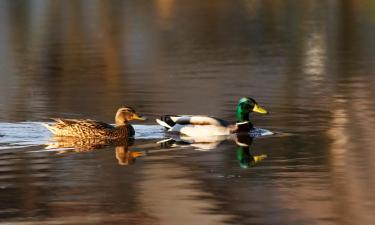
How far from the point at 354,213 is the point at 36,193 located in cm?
363

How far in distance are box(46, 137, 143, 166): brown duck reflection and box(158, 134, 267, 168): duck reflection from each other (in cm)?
56

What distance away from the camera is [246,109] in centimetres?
2122

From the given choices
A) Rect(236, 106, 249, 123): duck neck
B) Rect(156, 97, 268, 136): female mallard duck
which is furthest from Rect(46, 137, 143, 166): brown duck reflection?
Rect(236, 106, 249, 123): duck neck

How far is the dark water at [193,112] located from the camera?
1403cm

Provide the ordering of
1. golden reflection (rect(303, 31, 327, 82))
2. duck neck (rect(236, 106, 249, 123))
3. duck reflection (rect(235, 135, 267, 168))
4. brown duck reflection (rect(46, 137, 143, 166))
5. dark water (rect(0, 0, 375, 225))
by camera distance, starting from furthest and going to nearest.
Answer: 1. golden reflection (rect(303, 31, 327, 82))
2. duck neck (rect(236, 106, 249, 123))
3. brown duck reflection (rect(46, 137, 143, 166))
4. duck reflection (rect(235, 135, 267, 168))
5. dark water (rect(0, 0, 375, 225))

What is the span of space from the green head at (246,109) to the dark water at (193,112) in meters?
0.31

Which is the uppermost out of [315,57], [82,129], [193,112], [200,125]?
[82,129]

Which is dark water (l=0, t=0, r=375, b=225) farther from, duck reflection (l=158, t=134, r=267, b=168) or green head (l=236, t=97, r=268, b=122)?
green head (l=236, t=97, r=268, b=122)

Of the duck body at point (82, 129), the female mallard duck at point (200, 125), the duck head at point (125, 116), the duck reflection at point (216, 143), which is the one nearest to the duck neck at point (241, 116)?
the female mallard duck at point (200, 125)

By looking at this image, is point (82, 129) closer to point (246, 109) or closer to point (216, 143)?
point (216, 143)

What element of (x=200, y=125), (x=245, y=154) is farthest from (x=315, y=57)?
(x=245, y=154)

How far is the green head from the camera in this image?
69.1 ft

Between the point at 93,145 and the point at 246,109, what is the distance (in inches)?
116

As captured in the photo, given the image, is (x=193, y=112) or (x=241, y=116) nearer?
(x=241, y=116)
